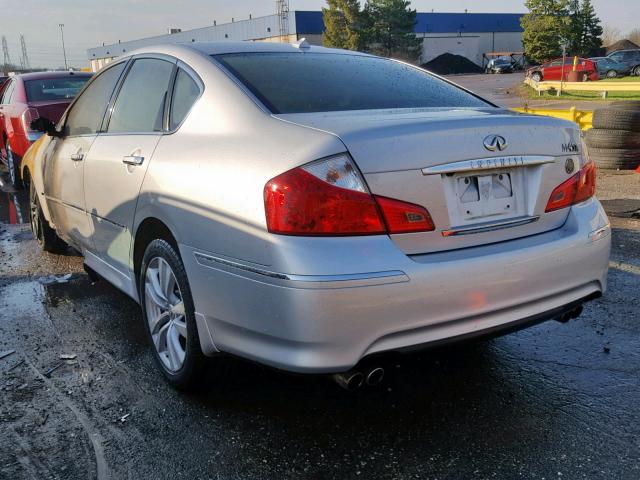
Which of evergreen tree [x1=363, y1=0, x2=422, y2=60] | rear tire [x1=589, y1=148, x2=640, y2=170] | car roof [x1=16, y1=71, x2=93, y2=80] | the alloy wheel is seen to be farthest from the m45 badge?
evergreen tree [x1=363, y1=0, x2=422, y2=60]

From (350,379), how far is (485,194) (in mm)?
914

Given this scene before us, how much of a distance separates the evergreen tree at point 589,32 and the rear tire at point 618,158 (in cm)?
5801

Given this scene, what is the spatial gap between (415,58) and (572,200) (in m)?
68.9

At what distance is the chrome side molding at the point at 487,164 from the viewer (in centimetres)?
242

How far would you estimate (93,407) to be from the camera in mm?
3008

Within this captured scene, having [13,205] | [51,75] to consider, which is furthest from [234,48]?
[51,75]

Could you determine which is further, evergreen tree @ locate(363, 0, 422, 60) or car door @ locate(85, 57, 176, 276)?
evergreen tree @ locate(363, 0, 422, 60)

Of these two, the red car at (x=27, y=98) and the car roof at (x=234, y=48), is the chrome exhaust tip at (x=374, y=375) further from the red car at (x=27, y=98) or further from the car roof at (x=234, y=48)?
the red car at (x=27, y=98)

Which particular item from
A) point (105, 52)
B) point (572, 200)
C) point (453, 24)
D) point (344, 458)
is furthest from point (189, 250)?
point (105, 52)

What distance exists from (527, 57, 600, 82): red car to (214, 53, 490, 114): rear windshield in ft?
120

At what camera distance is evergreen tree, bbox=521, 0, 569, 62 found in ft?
179

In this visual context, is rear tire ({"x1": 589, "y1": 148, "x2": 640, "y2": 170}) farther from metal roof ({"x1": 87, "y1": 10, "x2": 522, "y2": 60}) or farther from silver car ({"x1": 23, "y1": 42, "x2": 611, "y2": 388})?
metal roof ({"x1": 87, "y1": 10, "x2": 522, "y2": 60})

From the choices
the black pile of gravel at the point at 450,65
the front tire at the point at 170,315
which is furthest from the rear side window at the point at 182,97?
the black pile of gravel at the point at 450,65

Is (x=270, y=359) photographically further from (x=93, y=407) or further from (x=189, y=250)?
(x=93, y=407)
